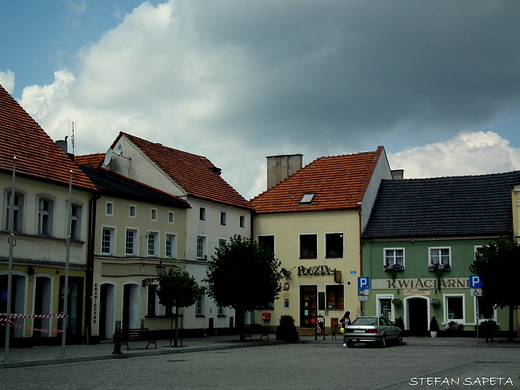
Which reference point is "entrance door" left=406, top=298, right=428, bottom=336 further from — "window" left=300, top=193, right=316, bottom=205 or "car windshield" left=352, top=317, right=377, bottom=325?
"car windshield" left=352, top=317, right=377, bottom=325

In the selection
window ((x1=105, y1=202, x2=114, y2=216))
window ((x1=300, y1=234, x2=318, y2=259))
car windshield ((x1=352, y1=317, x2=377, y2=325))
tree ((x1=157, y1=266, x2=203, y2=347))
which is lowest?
car windshield ((x1=352, y1=317, x2=377, y2=325))

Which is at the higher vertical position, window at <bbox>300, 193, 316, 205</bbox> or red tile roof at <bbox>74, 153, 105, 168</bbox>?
red tile roof at <bbox>74, 153, 105, 168</bbox>

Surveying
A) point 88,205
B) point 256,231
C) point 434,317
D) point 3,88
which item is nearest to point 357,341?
point 434,317

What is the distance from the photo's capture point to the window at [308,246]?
45531 millimetres

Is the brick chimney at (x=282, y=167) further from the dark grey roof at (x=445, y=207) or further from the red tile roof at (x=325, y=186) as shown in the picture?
the dark grey roof at (x=445, y=207)

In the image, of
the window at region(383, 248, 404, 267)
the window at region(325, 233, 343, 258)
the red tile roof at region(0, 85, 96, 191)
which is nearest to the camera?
the red tile roof at region(0, 85, 96, 191)

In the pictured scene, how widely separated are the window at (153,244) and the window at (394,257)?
14013 millimetres

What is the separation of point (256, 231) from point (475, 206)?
13933 mm

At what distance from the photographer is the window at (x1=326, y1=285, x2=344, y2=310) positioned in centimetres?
4422

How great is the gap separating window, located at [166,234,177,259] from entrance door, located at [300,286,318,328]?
970cm

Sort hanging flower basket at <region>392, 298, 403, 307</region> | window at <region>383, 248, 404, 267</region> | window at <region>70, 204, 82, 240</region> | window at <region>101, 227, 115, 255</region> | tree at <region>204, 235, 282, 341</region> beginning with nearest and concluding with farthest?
window at <region>70, 204, 82, 240</region>, window at <region>101, 227, 115, 255</region>, tree at <region>204, 235, 282, 341</region>, hanging flower basket at <region>392, 298, 403, 307</region>, window at <region>383, 248, 404, 267</region>

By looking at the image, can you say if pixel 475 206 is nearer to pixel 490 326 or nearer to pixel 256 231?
pixel 490 326

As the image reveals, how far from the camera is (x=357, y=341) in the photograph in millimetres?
32125

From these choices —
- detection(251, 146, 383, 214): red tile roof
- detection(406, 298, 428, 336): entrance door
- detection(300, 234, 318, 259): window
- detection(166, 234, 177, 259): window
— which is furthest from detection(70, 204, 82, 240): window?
A: detection(406, 298, 428, 336): entrance door
